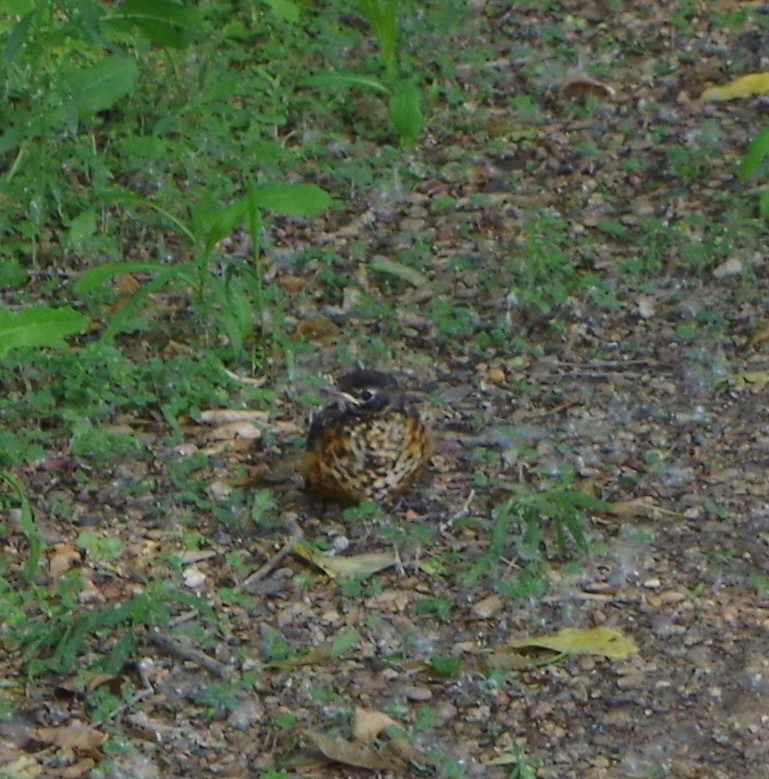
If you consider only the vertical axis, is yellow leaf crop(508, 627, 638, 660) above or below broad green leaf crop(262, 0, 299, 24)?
below

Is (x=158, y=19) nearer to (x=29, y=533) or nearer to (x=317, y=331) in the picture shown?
(x=317, y=331)

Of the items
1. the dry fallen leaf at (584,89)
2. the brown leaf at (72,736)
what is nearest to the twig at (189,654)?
the brown leaf at (72,736)

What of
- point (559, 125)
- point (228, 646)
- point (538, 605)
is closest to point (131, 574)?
point (228, 646)

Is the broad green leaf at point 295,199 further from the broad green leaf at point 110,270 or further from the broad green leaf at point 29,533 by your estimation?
the broad green leaf at point 29,533

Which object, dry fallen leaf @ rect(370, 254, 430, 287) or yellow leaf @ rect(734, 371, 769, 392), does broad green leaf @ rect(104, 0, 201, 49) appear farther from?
yellow leaf @ rect(734, 371, 769, 392)

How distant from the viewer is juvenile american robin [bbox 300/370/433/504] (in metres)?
5.40

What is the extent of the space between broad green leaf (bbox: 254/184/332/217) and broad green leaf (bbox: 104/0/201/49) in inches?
41.8

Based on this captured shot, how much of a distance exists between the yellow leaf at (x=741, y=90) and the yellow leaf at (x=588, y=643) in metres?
4.09

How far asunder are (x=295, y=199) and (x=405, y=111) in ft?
4.58

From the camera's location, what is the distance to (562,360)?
254 inches

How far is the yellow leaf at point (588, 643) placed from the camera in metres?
4.74

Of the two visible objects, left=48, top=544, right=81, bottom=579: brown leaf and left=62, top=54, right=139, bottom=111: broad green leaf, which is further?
left=62, top=54, right=139, bottom=111: broad green leaf

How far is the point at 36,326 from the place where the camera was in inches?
201

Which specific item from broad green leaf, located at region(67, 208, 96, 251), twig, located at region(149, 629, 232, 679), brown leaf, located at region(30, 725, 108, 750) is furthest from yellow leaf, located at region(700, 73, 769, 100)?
brown leaf, located at region(30, 725, 108, 750)
